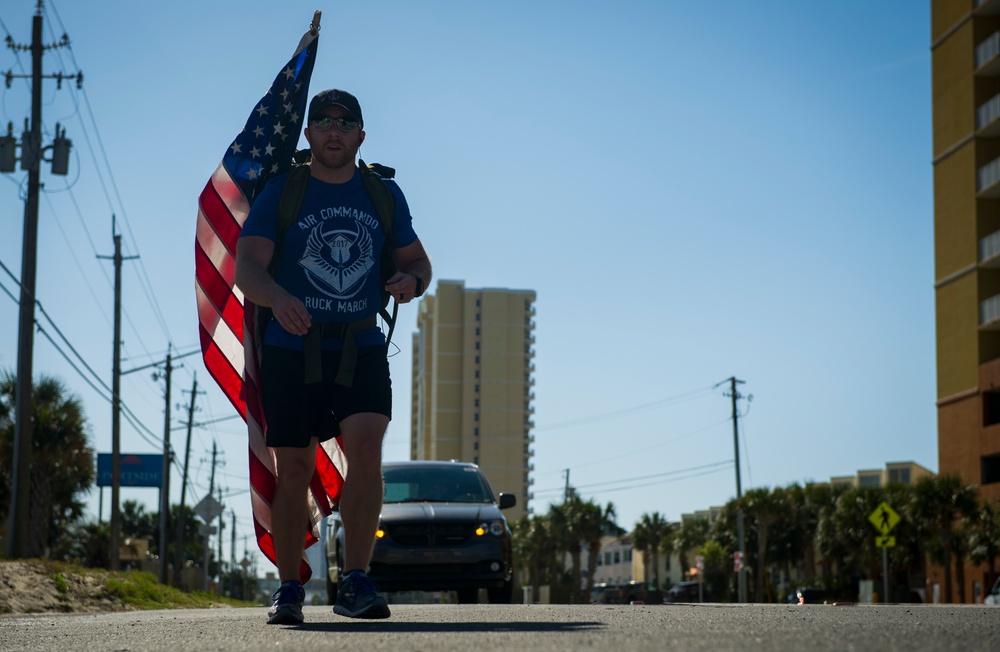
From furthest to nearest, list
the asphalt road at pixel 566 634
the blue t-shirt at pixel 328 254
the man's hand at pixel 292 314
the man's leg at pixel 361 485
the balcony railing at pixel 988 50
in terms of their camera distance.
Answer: the balcony railing at pixel 988 50 → the blue t-shirt at pixel 328 254 → the man's leg at pixel 361 485 → the man's hand at pixel 292 314 → the asphalt road at pixel 566 634

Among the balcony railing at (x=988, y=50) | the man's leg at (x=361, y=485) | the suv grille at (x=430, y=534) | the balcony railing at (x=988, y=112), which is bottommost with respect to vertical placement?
the suv grille at (x=430, y=534)

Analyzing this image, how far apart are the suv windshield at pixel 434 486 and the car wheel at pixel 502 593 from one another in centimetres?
88

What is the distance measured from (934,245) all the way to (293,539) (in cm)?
5547

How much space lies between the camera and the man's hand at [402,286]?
6.06 meters

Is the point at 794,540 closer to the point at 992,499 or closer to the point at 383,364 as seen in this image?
the point at 992,499

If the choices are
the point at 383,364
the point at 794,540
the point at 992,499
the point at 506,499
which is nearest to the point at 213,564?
the point at 794,540

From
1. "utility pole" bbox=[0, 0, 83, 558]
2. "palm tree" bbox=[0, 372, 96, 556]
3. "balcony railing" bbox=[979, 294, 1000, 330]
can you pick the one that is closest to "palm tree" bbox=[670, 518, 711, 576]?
"balcony railing" bbox=[979, 294, 1000, 330]

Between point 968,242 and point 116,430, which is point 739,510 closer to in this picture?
point 968,242

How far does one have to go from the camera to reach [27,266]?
2405 cm

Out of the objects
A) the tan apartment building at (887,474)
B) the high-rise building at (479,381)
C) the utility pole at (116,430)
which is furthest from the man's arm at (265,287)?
the high-rise building at (479,381)

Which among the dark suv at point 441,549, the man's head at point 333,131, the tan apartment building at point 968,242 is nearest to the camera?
Result: the man's head at point 333,131

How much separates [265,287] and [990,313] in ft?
167

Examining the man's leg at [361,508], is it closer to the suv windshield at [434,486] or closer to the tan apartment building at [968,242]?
the suv windshield at [434,486]

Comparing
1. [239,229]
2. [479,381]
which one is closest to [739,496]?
[239,229]
